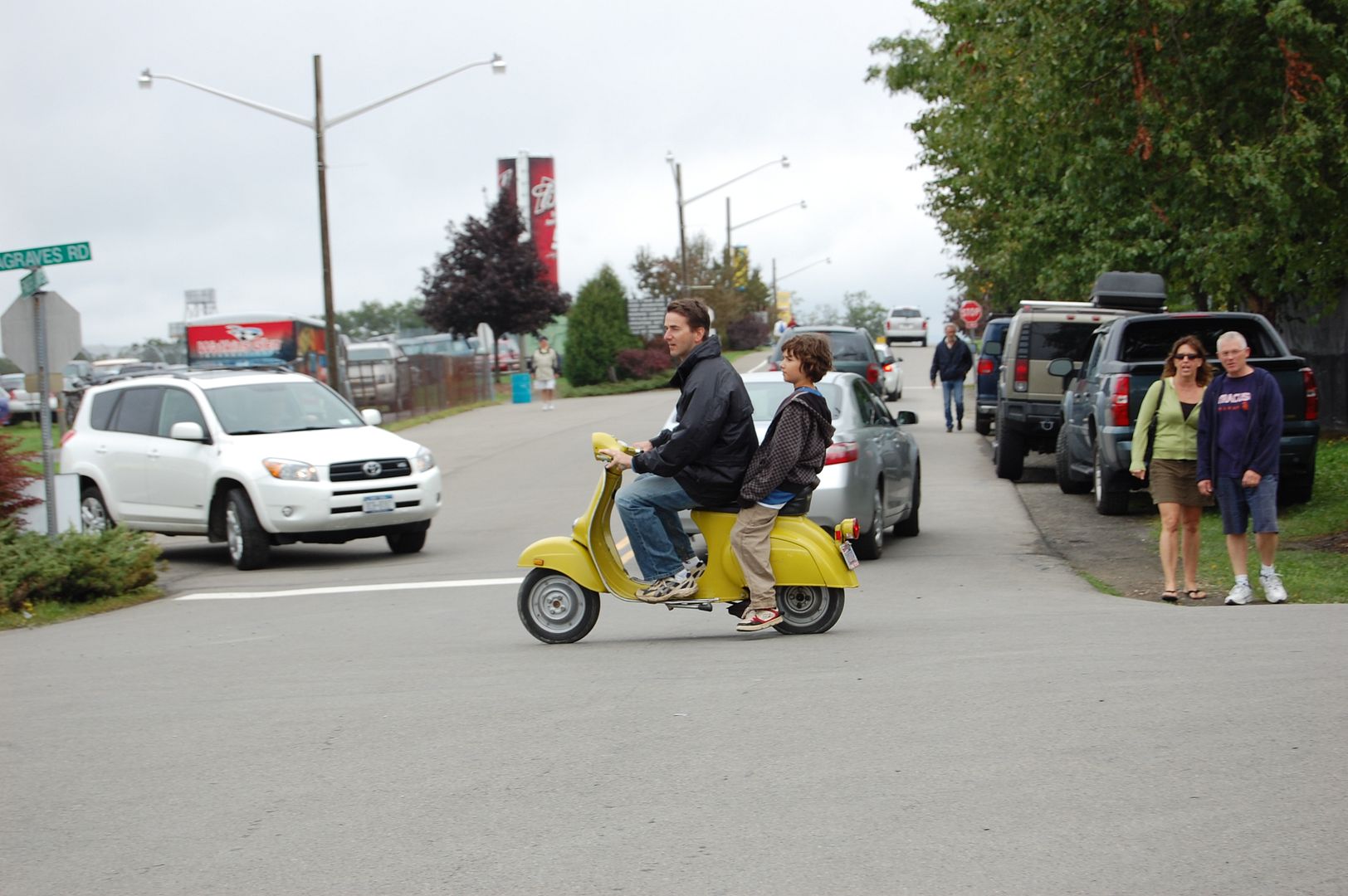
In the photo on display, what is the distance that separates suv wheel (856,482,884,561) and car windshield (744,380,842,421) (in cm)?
83

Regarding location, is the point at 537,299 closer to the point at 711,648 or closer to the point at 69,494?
the point at 69,494

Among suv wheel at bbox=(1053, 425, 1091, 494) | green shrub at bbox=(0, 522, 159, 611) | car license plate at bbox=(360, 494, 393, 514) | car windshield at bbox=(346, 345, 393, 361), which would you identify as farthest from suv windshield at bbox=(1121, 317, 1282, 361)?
car windshield at bbox=(346, 345, 393, 361)

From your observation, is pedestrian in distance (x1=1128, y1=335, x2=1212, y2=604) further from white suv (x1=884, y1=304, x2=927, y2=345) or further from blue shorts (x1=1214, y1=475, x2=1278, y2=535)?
white suv (x1=884, y1=304, x2=927, y2=345)

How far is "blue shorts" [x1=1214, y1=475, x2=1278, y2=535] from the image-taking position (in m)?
10.3

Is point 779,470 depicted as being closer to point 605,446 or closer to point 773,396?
point 605,446

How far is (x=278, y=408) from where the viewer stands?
15992mm

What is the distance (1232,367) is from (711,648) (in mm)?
4136

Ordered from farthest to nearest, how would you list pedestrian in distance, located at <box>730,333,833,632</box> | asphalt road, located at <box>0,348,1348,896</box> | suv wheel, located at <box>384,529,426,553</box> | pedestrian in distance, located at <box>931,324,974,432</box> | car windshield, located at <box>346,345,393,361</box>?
car windshield, located at <box>346,345,393,361</box> → pedestrian in distance, located at <box>931,324,974,432</box> → suv wheel, located at <box>384,529,426,553</box> → pedestrian in distance, located at <box>730,333,833,632</box> → asphalt road, located at <box>0,348,1348,896</box>

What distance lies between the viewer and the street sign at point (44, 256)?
13594 mm

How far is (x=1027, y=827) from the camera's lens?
4949 millimetres

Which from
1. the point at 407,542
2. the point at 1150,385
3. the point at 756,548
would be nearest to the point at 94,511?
the point at 407,542

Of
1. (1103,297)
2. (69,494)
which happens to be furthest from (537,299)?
(69,494)

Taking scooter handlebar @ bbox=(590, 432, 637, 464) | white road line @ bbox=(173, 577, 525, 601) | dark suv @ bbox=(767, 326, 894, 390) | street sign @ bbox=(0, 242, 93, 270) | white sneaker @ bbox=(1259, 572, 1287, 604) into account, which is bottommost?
white road line @ bbox=(173, 577, 525, 601)

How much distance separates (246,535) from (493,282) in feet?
194
